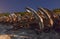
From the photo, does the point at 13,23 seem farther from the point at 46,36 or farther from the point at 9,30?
the point at 46,36

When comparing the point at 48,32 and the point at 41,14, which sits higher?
the point at 41,14

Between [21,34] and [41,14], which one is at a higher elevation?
[41,14]

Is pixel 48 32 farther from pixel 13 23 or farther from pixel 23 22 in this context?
pixel 13 23

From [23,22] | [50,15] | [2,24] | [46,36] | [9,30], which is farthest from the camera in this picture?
[2,24]

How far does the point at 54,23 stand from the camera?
921cm

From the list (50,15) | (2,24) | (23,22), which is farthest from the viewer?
(2,24)

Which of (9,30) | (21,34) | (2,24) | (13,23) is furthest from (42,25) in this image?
(2,24)

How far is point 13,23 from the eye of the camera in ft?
36.1

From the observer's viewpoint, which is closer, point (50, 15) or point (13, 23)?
point (50, 15)

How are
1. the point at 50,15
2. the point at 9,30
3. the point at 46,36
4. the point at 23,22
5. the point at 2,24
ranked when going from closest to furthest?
the point at 46,36
the point at 50,15
the point at 9,30
the point at 23,22
the point at 2,24

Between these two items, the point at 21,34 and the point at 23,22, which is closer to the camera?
the point at 21,34

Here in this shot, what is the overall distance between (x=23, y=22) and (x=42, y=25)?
5.00 feet

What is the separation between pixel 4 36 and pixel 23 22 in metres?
1.81

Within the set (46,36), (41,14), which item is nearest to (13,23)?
(41,14)
